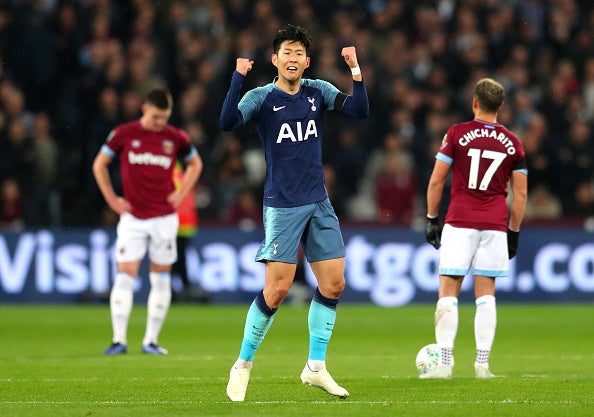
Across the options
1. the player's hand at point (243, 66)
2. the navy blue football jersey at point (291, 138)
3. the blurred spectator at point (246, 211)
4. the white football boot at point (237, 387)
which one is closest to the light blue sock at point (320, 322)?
the white football boot at point (237, 387)

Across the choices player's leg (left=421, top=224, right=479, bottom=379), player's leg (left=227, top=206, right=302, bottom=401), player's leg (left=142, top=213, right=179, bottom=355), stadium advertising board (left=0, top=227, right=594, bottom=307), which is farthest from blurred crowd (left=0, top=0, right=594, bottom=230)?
player's leg (left=227, top=206, right=302, bottom=401)

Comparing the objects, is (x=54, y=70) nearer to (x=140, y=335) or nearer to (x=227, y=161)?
(x=227, y=161)

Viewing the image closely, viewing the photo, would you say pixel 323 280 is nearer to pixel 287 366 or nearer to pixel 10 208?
pixel 287 366

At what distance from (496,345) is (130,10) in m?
11.4

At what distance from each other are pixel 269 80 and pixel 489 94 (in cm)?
1087

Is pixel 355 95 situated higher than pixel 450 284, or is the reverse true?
pixel 355 95

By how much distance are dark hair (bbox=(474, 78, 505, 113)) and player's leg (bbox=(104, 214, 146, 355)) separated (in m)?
3.96

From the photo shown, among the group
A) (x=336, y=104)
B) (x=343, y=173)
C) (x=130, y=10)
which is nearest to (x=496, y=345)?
(x=336, y=104)

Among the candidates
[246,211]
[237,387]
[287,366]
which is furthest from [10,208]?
[237,387]

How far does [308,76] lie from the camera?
68.0ft

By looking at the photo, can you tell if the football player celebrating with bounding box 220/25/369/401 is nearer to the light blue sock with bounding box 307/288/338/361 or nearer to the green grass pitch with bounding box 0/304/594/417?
the light blue sock with bounding box 307/288/338/361

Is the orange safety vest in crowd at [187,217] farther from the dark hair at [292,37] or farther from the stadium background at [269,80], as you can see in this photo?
the dark hair at [292,37]

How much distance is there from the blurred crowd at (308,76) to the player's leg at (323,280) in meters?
10.9

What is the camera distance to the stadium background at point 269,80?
19.5 m
